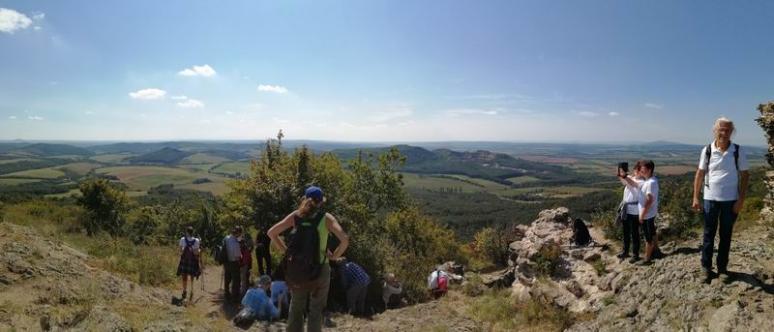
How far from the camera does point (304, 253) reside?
16.5 feet

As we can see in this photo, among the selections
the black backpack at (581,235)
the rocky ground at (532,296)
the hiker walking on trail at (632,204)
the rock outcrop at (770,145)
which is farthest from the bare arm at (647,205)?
the black backpack at (581,235)

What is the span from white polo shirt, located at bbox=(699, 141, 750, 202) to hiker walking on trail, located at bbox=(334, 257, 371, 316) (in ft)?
22.6

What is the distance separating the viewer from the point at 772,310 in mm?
5074

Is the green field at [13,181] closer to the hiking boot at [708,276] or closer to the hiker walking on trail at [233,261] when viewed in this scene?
the hiker walking on trail at [233,261]

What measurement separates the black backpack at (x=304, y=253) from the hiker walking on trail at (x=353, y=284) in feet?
14.6

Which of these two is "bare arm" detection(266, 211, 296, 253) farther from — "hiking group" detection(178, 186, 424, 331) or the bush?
the bush

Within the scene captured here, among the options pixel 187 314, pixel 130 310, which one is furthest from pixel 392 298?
pixel 130 310

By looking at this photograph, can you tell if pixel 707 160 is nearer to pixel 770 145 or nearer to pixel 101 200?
pixel 770 145

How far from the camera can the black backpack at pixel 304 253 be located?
5.02 metres

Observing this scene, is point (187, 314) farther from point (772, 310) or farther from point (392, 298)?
point (772, 310)

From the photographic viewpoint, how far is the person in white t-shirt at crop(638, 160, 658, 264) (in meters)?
7.92

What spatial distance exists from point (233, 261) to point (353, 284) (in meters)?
3.03

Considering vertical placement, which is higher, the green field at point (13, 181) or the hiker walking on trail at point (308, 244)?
the hiker walking on trail at point (308, 244)

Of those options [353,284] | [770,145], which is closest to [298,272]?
[353,284]
